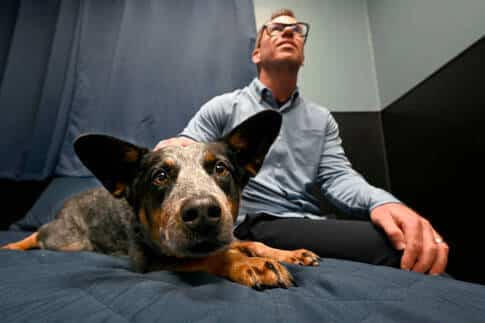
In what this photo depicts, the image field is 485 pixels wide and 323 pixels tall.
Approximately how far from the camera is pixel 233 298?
0.61 m

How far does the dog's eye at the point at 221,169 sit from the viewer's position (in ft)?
3.24

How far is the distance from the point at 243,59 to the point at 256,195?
1417 mm

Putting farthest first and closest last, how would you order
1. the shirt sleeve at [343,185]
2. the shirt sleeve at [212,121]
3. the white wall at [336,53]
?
the white wall at [336,53]
the shirt sleeve at [212,121]
the shirt sleeve at [343,185]

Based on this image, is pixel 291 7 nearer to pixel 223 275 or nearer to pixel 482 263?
pixel 482 263

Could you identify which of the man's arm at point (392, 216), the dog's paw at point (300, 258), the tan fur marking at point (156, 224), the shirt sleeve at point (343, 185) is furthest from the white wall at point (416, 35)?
the tan fur marking at point (156, 224)

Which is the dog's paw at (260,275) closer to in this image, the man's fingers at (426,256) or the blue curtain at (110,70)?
the man's fingers at (426,256)

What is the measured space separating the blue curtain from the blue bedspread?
1.78 metres

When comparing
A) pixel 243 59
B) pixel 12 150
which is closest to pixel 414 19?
pixel 243 59

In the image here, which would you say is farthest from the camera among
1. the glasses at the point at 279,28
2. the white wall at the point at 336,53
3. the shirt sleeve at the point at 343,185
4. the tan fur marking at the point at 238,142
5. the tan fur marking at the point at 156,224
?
the white wall at the point at 336,53

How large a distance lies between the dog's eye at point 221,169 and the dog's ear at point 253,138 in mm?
105

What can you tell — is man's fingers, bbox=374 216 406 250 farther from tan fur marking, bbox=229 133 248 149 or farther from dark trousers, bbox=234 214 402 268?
tan fur marking, bbox=229 133 248 149

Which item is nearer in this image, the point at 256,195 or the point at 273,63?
the point at 256,195

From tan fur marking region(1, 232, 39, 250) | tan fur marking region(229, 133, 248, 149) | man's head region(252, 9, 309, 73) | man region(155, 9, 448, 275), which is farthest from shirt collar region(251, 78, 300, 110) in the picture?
tan fur marking region(1, 232, 39, 250)

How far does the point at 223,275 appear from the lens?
2.67 ft
